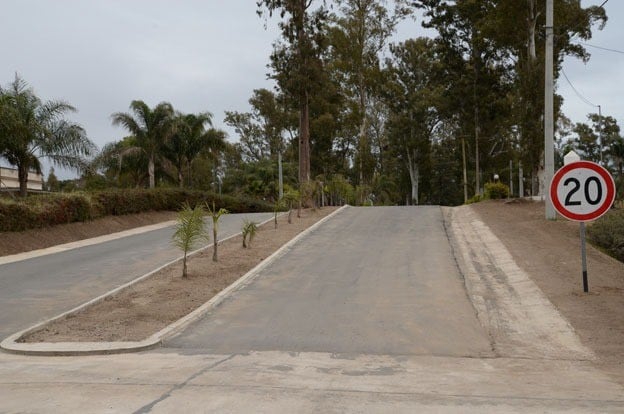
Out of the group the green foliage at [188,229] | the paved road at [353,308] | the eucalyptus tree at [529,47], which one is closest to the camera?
the paved road at [353,308]

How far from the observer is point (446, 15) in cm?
4234

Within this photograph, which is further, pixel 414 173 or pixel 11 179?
pixel 414 173

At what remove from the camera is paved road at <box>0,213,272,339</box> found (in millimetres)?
10680

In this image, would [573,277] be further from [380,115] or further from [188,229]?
[380,115]

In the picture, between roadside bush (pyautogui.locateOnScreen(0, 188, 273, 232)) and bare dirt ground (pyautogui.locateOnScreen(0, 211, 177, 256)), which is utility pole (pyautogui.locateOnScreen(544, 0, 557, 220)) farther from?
bare dirt ground (pyautogui.locateOnScreen(0, 211, 177, 256))

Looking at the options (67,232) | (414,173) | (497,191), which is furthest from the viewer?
(414,173)

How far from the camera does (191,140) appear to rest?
38.1 metres

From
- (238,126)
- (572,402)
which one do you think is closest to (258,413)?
(572,402)

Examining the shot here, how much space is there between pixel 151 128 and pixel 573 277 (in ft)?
94.0

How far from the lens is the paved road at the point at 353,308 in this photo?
817 centimetres

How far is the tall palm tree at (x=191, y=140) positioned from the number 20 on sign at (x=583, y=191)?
99.6 feet

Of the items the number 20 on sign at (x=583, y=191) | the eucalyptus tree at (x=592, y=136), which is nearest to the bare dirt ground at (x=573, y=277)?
the number 20 on sign at (x=583, y=191)

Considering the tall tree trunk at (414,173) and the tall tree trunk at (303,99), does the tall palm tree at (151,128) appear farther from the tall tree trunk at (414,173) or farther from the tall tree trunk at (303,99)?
the tall tree trunk at (414,173)

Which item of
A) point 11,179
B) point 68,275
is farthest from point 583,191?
point 11,179
